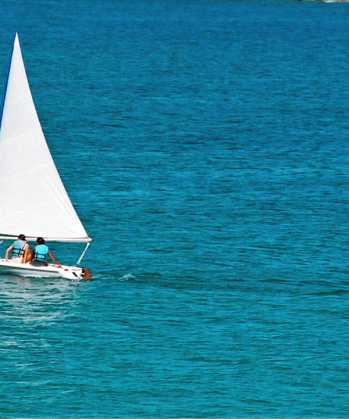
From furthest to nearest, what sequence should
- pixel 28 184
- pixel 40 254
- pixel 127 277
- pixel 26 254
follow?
pixel 127 277, pixel 28 184, pixel 26 254, pixel 40 254

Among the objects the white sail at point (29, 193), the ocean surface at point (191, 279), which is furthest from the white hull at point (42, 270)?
the white sail at point (29, 193)

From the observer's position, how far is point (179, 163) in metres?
110

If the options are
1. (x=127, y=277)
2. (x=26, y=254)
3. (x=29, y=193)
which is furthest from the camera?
(x=127, y=277)

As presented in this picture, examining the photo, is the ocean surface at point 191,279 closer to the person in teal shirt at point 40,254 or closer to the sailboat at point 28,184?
the person in teal shirt at point 40,254

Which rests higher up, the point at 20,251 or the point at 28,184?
the point at 28,184

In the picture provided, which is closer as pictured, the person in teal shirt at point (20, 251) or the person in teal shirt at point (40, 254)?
the person in teal shirt at point (40, 254)

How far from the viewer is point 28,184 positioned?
241 ft

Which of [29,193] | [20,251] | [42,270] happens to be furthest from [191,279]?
[29,193]

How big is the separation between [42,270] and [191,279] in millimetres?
10053

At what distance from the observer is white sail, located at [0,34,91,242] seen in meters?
72.8

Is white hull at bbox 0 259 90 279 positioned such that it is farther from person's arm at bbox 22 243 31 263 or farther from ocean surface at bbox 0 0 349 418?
ocean surface at bbox 0 0 349 418

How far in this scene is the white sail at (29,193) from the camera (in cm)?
7281

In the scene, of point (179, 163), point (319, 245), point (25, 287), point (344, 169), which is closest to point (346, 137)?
point (344, 169)

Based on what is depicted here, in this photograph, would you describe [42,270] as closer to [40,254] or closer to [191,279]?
[40,254]
